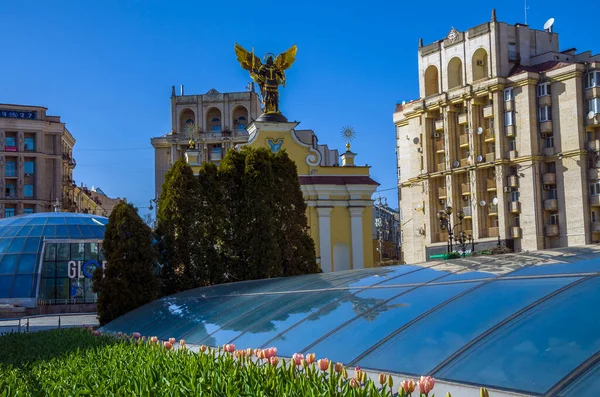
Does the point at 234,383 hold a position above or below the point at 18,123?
below

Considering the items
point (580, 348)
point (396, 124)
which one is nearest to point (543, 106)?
point (396, 124)

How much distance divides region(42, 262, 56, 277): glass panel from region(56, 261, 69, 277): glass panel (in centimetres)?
15

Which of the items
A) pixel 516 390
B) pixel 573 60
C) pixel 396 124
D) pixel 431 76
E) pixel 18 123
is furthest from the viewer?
pixel 18 123

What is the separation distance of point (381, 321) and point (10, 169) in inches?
2441

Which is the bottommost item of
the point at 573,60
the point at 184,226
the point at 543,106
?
the point at 184,226

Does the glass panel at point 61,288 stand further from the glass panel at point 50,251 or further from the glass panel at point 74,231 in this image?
the glass panel at point 74,231

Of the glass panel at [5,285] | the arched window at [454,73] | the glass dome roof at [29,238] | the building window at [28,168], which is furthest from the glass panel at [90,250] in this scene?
the building window at [28,168]

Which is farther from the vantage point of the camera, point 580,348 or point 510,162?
point 510,162

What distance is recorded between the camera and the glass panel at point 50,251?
29984mm

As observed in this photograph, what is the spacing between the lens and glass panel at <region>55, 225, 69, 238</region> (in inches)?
1201

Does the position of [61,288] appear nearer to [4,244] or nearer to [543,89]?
[4,244]

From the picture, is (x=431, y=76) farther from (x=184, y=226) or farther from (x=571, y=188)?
(x=184, y=226)

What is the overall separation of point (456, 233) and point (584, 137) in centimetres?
988

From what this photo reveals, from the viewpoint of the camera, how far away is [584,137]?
139ft
